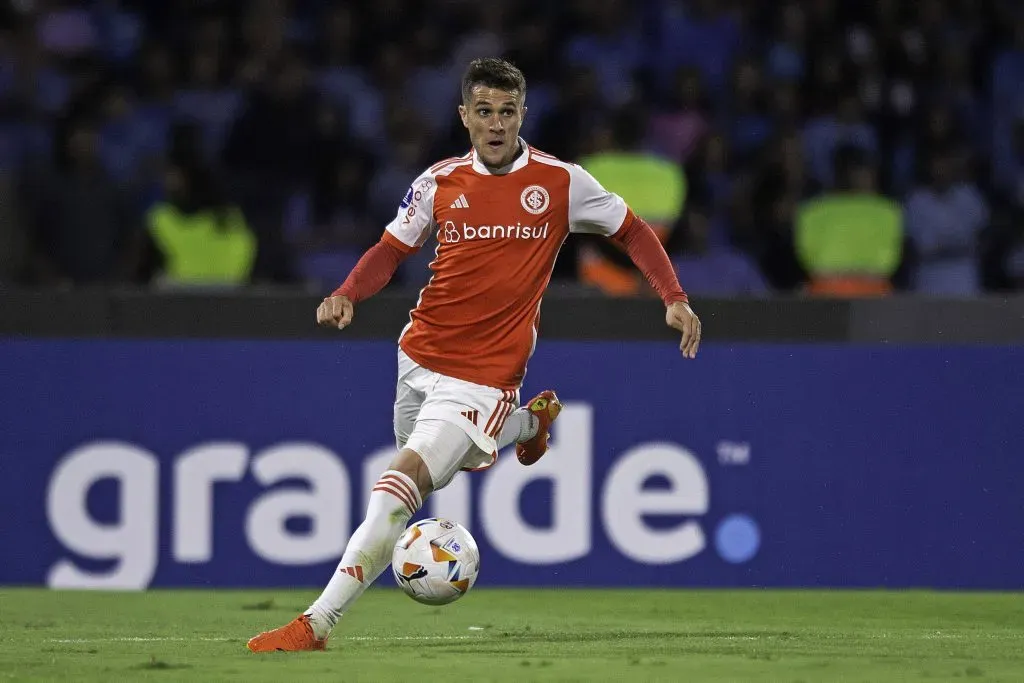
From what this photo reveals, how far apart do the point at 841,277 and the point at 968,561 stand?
2590 millimetres

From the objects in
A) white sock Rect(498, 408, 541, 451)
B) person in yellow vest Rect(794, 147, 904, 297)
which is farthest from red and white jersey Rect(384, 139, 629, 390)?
person in yellow vest Rect(794, 147, 904, 297)

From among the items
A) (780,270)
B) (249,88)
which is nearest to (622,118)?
(780,270)

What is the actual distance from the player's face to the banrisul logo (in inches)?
10.3

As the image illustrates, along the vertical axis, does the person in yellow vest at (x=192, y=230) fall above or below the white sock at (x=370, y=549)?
above

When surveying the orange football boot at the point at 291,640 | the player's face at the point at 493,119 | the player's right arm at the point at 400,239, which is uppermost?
the player's face at the point at 493,119

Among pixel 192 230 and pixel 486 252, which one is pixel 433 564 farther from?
pixel 192 230

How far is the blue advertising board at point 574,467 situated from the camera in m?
10.1

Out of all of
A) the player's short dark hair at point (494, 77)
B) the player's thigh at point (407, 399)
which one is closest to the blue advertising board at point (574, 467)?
the player's thigh at point (407, 399)

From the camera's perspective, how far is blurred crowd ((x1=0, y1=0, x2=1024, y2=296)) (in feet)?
39.0

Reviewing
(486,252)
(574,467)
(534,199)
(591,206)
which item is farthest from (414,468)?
(574,467)

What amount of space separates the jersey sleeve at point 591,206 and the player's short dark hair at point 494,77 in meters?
0.47

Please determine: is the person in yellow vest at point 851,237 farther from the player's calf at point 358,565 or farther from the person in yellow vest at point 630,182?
the player's calf at point 358,565

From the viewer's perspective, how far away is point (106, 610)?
9094 mm

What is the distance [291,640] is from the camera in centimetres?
690
